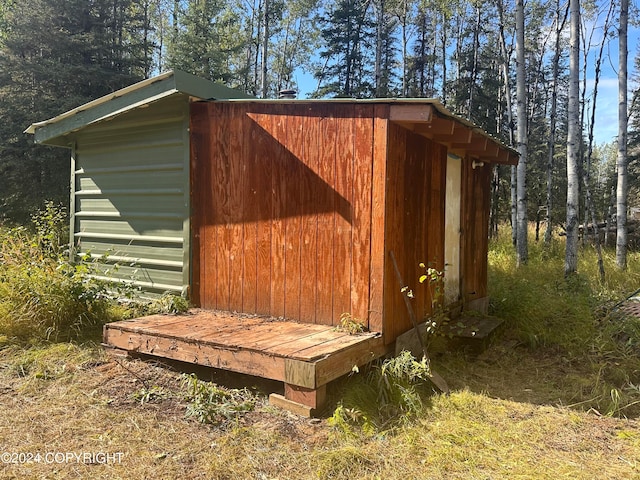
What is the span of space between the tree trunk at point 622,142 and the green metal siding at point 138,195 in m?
8.75

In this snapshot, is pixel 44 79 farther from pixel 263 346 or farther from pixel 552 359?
pixel 552 359

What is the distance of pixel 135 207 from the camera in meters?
5.48

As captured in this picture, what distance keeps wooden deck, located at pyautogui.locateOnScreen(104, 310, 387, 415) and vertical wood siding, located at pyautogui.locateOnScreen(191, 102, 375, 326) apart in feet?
0.97

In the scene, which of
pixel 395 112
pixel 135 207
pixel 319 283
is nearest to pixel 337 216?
pixel 319 283

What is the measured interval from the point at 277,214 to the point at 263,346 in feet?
4.74

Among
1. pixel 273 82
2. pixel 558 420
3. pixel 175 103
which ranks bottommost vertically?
pixel 558 420

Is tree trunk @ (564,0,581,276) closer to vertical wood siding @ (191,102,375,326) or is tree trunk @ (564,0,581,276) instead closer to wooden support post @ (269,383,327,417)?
vertical wood siding @ (191,102,375,326)

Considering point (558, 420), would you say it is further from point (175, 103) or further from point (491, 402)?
point (175, 103)

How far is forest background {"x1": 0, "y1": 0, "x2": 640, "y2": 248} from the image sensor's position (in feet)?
41.5

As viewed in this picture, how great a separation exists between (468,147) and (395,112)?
180cm

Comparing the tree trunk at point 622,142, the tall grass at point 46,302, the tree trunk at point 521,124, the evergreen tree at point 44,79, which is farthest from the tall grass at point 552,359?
the evergreen tree at point 44,79

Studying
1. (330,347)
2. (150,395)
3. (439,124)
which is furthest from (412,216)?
(150,395)

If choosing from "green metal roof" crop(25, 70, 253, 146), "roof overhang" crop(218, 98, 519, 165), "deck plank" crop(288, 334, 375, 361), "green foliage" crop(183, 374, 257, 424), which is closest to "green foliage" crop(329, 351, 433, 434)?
"deck plank" crop(288, 334, 375, 361)

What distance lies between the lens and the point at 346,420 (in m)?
3.11
